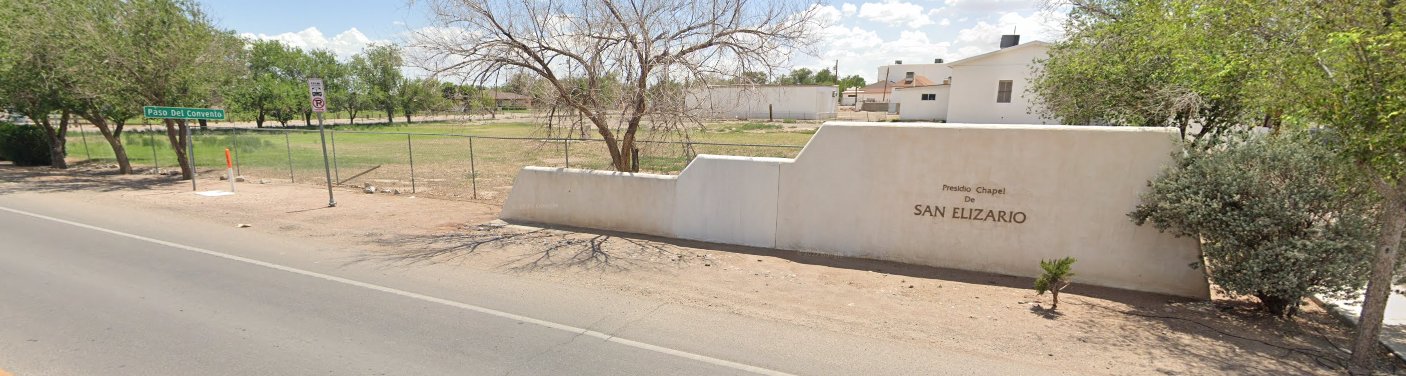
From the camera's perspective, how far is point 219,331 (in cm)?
543

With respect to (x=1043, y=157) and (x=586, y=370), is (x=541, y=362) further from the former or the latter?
(x=1043, y=157)

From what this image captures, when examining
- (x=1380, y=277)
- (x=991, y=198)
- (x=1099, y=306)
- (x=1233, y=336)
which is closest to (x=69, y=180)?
(x=991, y=198)

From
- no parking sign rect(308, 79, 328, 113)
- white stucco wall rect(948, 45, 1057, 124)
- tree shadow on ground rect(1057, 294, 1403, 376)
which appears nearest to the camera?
tree shadow on ground rect(1057, 294, 1403, 376)

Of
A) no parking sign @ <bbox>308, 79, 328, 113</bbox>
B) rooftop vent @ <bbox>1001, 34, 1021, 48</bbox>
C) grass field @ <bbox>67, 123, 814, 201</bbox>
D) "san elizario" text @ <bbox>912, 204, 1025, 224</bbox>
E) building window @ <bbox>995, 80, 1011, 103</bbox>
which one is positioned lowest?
grass field @ <bbox>67, 123, 814, 201</bbox>

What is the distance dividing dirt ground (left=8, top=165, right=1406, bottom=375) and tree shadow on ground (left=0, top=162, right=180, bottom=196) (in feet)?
22.3

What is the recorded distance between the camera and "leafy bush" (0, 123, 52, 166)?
21453 millimetres

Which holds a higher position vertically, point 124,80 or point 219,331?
point 124,80

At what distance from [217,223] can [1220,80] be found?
48.9ft

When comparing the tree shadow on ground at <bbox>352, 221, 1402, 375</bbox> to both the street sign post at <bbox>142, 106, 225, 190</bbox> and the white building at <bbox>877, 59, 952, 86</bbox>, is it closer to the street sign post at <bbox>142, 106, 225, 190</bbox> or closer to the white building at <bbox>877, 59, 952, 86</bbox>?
the street sign post at <bbox>142, 106, 225, 190</bbox>

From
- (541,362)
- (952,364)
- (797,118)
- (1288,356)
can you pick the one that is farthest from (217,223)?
(797,118)

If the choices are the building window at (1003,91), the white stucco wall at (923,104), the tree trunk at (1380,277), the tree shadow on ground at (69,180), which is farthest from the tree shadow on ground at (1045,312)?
the white stucco wall at (923,104)

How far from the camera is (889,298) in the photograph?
698cm

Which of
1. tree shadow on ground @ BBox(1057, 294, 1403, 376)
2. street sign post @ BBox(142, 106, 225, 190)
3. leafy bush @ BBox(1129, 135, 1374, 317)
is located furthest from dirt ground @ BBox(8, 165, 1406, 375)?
street sign post @ BBox(142, 106, 225, 190)

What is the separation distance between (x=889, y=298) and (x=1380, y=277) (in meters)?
3.89
